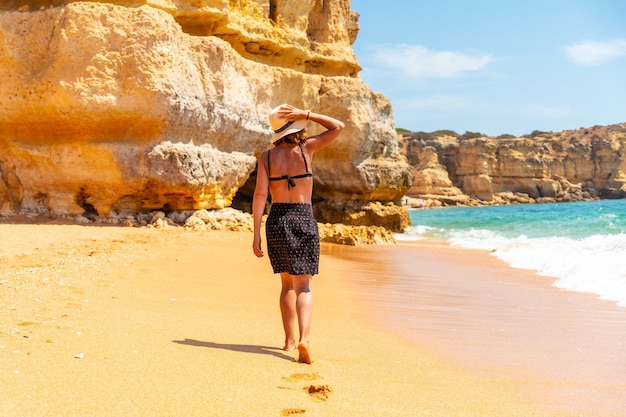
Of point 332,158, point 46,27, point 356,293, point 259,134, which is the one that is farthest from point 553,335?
point 332,158

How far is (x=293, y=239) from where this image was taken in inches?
142

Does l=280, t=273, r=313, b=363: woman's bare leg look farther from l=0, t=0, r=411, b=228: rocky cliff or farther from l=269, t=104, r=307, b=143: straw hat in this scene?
l=0, t=0, r=411, b=228: rocky cliff

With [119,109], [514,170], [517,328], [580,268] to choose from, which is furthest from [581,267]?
[514,170]

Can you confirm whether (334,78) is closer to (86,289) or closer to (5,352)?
(86,289)

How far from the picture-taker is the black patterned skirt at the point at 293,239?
356 cm

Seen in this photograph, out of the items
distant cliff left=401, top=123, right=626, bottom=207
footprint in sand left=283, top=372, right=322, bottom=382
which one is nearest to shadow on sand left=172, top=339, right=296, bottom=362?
footprint in sand left=283, top=372, right=322, bottom=382

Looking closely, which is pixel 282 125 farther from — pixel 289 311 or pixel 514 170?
pixel 514 170

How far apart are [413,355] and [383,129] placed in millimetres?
16323

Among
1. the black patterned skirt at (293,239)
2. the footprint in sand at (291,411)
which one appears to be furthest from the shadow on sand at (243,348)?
the footprint in sand at (291,411)

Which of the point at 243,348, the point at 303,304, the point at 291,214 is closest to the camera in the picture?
the point at 243,348

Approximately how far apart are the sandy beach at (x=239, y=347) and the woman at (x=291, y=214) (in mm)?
308

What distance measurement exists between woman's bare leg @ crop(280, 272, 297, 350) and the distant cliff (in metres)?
54.2

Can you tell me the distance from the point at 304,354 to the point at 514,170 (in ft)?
207

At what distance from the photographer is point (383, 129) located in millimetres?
19406
